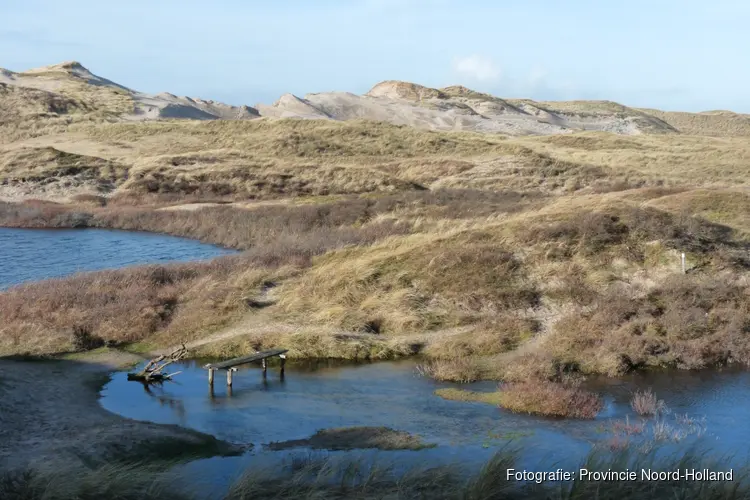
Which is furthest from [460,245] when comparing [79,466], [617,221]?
[79,466]

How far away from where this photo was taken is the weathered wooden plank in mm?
20516

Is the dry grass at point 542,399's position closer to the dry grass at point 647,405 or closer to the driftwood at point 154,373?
the dry grass at point 647,405

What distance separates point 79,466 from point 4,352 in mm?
10703

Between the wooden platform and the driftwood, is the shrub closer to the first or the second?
the wooden platform

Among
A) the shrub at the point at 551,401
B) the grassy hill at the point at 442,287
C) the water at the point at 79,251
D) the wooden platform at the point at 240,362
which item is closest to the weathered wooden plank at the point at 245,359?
the wooden platform at the point at 240,362

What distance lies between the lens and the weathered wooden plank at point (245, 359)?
Result: 20516 mm

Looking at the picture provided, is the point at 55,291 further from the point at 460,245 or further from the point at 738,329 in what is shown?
the point at 738,329

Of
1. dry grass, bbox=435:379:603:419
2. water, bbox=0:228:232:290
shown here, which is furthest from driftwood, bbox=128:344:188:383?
water, bbox=0:228:232:290

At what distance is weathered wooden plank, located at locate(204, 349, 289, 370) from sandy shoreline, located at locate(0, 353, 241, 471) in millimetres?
2995

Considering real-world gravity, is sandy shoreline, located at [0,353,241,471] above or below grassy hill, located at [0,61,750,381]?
below

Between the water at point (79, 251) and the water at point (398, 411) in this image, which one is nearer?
the water at point (398, 411)

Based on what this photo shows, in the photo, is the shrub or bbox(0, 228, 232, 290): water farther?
bbox(0, 228, 232, 290): water

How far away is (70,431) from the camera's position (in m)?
16.8

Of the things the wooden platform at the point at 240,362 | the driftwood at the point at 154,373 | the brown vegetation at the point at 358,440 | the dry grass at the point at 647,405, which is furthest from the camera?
the driftwood at the point at 154,373
